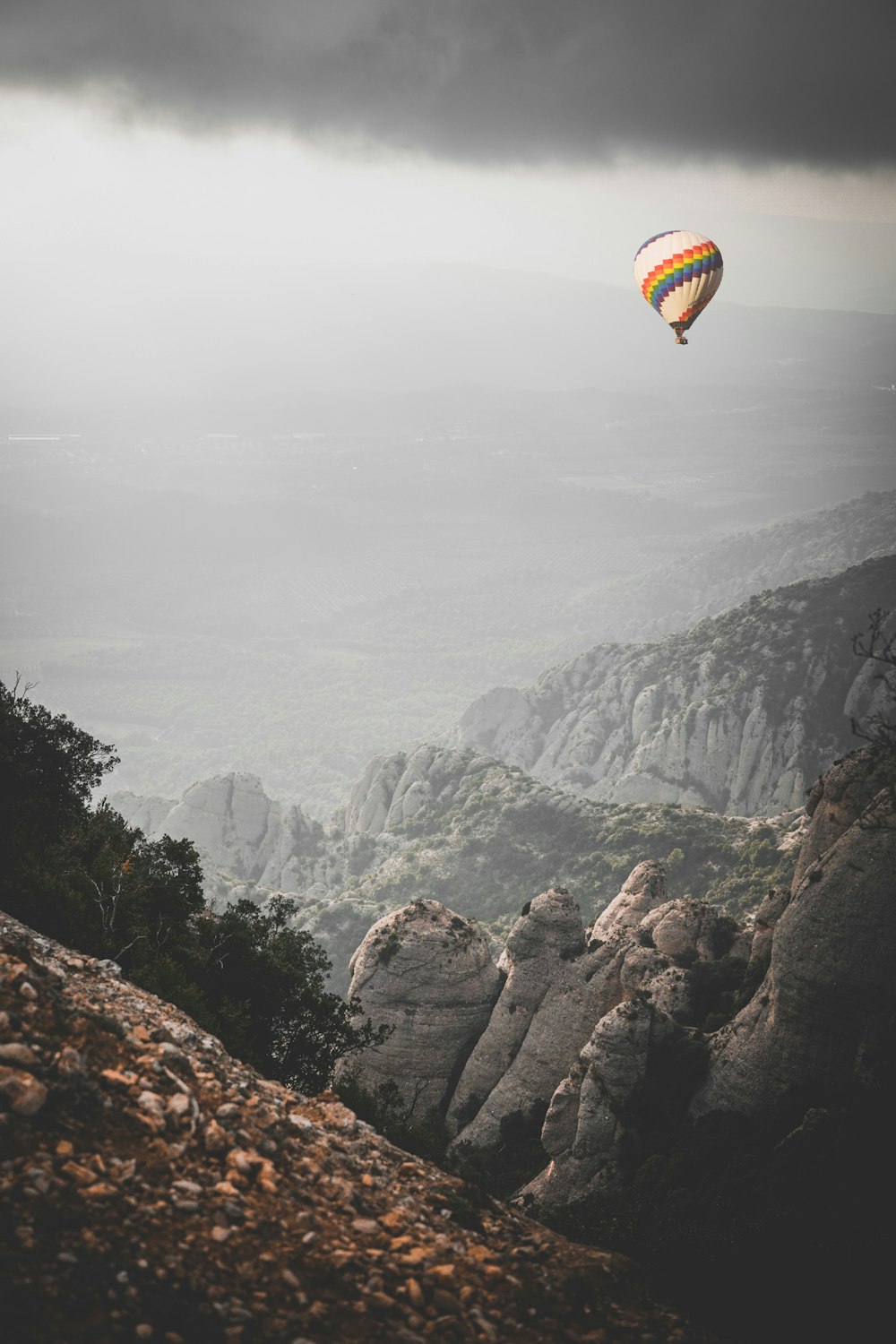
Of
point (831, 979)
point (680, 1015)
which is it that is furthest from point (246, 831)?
point (831, 979)

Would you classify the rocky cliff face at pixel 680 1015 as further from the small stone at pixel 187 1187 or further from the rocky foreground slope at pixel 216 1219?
the small stone at pixel 187 1187

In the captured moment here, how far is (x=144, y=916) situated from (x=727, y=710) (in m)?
102

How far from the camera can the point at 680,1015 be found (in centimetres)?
3500

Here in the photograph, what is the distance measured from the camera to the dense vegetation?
2164cm

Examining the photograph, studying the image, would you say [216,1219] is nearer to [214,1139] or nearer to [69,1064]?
[214,1139]

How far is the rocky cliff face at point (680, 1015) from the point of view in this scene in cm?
2747

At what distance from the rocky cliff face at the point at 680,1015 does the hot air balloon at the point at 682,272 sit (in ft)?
153

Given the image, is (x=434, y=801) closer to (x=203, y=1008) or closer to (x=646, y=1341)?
(x=203, y=1008)

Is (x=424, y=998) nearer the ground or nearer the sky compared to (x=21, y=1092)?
nearer the ground

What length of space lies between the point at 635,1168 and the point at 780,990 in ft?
23.7

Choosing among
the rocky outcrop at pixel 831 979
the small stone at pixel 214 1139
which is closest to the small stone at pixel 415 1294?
the small stone at pixel 214 1139

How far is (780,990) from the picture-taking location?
28953 millimetres

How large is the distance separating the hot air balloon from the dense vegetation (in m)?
53.5

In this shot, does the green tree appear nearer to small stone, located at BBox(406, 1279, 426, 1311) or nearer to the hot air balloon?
small stone, located at BBox(406, 1279, 426, 1311)
